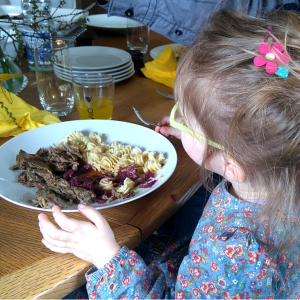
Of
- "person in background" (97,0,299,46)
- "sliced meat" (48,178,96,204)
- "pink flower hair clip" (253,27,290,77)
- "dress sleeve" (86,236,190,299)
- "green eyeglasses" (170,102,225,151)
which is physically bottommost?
"dress sleeve" (86,236,190,299)

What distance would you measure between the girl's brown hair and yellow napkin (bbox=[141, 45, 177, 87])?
82cm

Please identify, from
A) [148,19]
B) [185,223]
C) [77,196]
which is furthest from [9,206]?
[148,19]

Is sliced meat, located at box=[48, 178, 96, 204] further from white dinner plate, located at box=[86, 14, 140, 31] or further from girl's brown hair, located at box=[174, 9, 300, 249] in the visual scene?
white dinner plate, located at box=[86, 14, 140, 31]

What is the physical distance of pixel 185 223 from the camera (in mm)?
1398

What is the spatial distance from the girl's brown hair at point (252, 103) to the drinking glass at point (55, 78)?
67cm

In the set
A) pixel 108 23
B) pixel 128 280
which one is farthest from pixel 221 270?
A: pixel 108 23

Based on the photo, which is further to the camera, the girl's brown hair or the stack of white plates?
the stack of white plates

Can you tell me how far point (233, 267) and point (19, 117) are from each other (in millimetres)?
938

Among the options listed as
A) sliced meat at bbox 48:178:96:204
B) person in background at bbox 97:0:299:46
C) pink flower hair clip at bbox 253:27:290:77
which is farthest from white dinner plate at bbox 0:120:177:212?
person in background at bbox 97:0:299:46

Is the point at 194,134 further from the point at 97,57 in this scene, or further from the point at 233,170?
the point at 97,57

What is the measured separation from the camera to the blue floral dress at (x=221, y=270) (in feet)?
2.41

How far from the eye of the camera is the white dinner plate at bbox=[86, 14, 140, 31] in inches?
88.1

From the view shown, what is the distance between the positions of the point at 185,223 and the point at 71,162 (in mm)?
673

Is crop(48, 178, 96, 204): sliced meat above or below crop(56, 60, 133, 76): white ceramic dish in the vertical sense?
below
